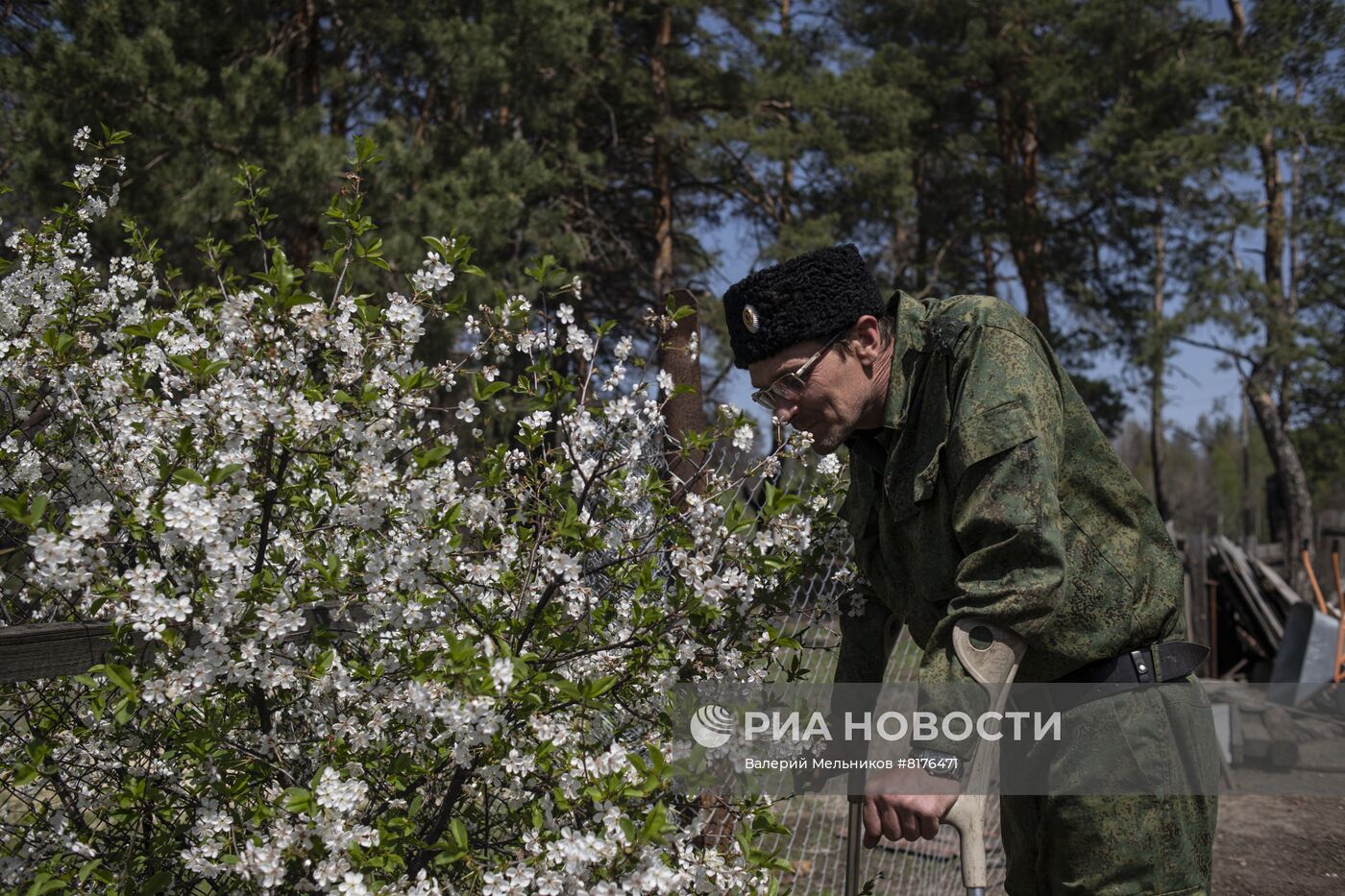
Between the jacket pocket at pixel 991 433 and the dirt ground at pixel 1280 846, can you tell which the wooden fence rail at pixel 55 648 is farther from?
the dirt ground at pixel 1280 846

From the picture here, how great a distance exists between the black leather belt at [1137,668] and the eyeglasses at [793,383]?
2.54 feet

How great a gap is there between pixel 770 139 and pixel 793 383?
42.2 feet

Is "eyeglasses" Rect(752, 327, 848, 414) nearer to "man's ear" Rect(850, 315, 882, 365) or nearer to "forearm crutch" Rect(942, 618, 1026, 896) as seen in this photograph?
"man's ear" Rect(850, 315, 882, 365)

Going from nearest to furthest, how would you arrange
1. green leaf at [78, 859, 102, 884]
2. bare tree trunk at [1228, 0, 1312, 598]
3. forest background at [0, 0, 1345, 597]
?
green leaf at [78, 859, 102, 884], forest background at [0, 0, 1345, 597], bare tree trunk at [1228, 0, 1312, 598]

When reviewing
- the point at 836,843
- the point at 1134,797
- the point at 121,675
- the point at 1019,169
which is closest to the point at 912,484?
the point at 1134,797

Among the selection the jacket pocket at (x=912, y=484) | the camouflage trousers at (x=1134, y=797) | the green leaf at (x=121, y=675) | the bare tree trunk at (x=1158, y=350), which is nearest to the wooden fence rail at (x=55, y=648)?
the green leaf at (x=121, y=675)

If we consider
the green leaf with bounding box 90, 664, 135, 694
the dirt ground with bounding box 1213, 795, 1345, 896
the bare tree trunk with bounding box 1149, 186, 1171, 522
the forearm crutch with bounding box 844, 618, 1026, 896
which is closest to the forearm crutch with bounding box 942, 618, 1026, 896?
the forearm crutch with bounding box 844, 618, 1026, 896

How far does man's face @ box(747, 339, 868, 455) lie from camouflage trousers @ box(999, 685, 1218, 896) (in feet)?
2.35

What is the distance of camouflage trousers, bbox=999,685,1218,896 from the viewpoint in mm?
1958

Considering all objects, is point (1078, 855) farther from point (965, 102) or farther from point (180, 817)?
point (965, 102)

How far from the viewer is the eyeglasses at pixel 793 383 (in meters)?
2.10

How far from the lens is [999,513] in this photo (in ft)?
5.79

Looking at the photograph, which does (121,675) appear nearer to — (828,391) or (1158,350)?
(828,391)

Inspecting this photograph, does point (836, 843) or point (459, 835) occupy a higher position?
point (836, 843)
